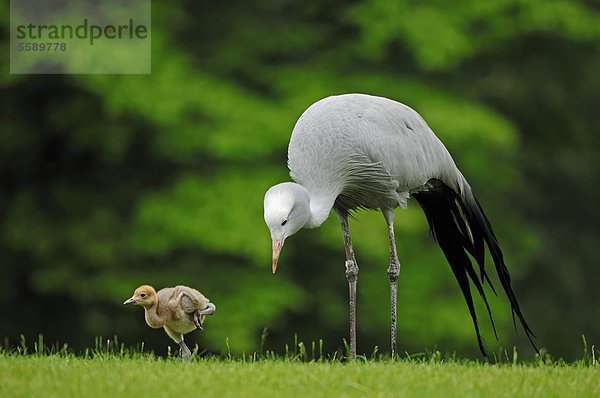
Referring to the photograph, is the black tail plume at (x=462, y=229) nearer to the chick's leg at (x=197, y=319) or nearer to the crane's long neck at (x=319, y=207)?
the crane's long neck at (x=319, y=207)

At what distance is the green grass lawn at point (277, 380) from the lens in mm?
4215

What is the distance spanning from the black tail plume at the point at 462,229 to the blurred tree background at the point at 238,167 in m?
3.51

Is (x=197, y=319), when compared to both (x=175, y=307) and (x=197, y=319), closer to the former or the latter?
(x=197, y=319)

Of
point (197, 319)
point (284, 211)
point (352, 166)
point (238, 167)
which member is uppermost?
point (238, 167)

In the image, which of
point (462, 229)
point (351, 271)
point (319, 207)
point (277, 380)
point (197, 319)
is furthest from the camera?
point (462, 229)

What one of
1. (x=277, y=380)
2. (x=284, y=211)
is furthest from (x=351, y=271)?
(x=277, y=380)

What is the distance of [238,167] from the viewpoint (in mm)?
10984

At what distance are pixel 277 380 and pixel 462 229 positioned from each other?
2.64 meters

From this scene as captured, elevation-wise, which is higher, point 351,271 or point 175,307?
point 351,271

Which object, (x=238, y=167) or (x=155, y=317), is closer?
(x=155, y=317)

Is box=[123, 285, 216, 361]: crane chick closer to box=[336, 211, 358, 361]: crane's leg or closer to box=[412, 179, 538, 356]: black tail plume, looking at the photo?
box=[336, 211, 358, 361]: crane's leg

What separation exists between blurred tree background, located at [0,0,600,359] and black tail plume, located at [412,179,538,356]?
351 centimetres

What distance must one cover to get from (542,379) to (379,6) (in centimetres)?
717

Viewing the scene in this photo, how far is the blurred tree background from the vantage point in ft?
34.4
